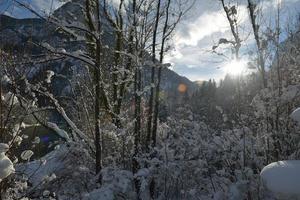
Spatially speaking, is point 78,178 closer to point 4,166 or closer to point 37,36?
point 37,36

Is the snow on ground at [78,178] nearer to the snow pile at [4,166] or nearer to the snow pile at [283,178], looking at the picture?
the snow pile at [4,166]

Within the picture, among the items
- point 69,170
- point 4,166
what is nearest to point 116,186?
point 69,170

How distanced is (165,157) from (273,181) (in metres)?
3.64

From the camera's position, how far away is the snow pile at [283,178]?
4.79 meters

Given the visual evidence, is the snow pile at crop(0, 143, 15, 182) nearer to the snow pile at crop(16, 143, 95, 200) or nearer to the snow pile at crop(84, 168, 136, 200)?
the snow pile at crop(84, 168, 136, 200)

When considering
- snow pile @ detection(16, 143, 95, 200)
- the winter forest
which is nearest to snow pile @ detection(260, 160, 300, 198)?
the winter forest

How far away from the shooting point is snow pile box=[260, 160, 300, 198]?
15.7 ft

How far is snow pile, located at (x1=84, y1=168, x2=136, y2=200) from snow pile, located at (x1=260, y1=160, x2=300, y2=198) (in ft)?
9.91

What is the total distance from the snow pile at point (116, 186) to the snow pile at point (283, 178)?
9.91ft

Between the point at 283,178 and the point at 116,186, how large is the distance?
355 cm

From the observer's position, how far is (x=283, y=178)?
491 centimetres

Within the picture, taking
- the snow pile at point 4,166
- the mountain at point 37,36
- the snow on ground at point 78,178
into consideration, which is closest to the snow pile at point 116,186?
the snow on ground at point 78,178

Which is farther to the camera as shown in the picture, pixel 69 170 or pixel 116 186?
pixel 69 170

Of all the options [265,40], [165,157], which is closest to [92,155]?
[165,157]
